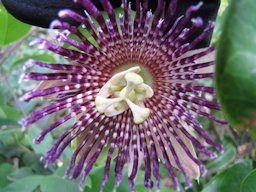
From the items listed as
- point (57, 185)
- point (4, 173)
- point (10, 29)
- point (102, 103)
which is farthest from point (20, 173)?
point (102, 103)

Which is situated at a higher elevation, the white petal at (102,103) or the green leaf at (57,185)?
the white petal at (102,103)

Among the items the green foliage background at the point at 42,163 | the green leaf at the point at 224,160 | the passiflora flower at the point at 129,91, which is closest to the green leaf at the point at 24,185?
the green foliage background at the point at 42,163

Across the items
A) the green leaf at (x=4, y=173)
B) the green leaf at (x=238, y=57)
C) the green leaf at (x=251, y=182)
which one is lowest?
the green leaf at (x=251, y=182)

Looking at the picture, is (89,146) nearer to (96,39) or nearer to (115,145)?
(115,145)

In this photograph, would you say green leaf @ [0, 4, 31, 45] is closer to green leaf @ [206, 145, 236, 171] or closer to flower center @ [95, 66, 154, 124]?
flower center @ [95, 66, 154, 124]

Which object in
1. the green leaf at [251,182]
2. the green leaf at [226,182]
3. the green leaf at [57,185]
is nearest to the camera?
the green leaf at [251,182]

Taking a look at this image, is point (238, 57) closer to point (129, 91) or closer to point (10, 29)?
point (129, 91)

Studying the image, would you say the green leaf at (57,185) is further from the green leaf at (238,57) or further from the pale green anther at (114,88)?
the green leaf at (238,57)
